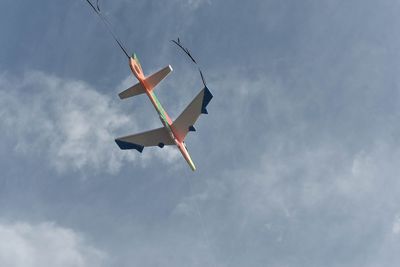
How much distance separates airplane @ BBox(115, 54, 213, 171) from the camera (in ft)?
223

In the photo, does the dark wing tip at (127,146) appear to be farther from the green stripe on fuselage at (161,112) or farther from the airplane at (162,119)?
the green stripe on fuselage at (161,112)

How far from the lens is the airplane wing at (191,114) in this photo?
6706cm

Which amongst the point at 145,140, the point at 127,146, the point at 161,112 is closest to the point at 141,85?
the point at 161,112

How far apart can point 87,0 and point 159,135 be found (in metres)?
27.7

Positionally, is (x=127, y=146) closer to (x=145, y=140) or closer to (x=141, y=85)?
(x=145, y=140)

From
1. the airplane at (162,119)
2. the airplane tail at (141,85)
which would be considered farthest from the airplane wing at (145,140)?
the airplane tail at (141,85)

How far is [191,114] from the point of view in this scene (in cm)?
6994

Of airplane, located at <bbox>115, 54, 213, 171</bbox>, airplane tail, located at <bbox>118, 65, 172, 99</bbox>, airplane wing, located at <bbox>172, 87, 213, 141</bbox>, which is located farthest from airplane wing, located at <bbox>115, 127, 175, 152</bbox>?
airplane tail, located at <bbox>118, 65, 172, 99</bbox>

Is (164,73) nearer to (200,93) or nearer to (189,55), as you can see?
(200,93)

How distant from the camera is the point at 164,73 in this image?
67812 mm

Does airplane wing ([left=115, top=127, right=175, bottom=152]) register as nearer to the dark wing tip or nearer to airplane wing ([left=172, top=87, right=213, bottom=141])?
the dark wing tip

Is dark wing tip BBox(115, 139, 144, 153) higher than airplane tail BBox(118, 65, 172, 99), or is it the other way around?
airplane tail BBox(118, 65, 172, 99)

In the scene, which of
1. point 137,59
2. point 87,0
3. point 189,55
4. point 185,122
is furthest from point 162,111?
point 87,0

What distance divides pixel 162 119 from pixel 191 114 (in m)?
4.40
